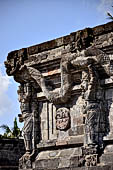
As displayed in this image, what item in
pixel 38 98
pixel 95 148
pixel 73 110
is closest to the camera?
pixel 95 148

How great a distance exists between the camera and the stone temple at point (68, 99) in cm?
1364

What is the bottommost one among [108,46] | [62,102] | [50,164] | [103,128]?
[50,164]

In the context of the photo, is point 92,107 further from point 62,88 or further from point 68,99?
point 62,88

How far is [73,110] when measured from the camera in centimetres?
A: 1456

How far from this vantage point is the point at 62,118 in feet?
48.3

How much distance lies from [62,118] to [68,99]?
609 millimetres

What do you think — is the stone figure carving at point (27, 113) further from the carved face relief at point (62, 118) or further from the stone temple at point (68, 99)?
the carved face relief at point (62, 118)

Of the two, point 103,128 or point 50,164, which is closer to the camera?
point 103,128

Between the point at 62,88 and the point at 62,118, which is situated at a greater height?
the point at 62,88

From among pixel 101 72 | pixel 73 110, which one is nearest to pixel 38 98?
pixel 73 110

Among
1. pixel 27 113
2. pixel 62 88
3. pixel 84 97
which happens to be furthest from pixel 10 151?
pixel 84 97

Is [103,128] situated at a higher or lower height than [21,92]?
lower

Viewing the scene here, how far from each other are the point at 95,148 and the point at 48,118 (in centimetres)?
240

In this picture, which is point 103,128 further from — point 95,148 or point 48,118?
point 48,118
